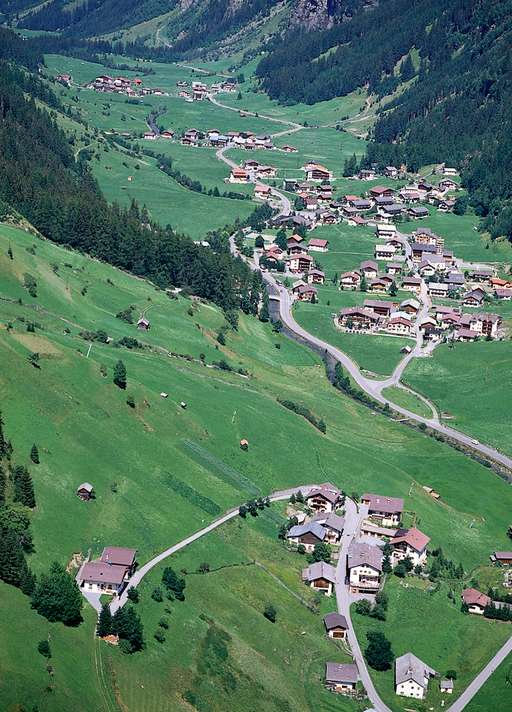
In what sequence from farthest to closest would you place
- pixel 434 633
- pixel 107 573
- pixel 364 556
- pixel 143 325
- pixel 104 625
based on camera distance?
1. pixel 143 325
2. pixel 364 556
3. pixel 434 633
4. pixel 107 573
5. pixel 104 625

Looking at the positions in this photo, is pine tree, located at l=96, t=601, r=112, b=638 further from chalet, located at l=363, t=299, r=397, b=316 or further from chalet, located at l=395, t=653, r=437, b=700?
chalet, located at l=363, t=299, r=397, b=316

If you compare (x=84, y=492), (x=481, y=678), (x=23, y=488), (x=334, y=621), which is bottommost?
(x=481, y=678)

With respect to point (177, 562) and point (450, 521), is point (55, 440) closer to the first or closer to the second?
point (177, 562)

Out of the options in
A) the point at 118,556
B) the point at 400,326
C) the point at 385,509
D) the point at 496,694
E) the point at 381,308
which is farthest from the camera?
the point at 381,308

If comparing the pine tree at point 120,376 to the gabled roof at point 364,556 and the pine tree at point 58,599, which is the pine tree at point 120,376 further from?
the pine tree at point 58,599

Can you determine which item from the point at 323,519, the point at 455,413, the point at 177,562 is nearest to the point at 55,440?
the point at 177,562

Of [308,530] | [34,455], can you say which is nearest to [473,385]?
[308,530]

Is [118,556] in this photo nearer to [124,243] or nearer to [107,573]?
[107,573]
